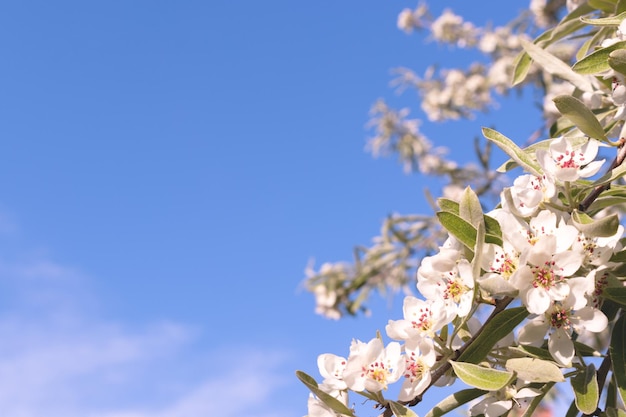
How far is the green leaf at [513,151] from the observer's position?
1.06 metres

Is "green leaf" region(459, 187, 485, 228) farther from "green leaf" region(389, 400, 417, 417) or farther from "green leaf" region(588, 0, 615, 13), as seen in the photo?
Result: "green leaf" region(588, 0, 615, 13)

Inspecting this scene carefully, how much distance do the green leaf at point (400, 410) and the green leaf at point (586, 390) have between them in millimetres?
264

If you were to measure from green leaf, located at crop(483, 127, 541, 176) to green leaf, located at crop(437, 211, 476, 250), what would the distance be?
0.16 meters

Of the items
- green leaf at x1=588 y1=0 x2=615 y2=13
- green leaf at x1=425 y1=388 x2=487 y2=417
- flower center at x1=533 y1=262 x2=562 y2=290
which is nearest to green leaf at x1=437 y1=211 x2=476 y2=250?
flower center at x1=533 y1=262 x2=562 y2=290

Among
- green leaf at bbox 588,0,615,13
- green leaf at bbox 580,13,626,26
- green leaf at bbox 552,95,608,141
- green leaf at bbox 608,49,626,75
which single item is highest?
green leaf at bbox 588,0,615,13

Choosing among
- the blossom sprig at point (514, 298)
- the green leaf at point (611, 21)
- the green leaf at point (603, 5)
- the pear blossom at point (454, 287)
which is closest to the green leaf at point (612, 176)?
the blossom sprig at point (514, 298)

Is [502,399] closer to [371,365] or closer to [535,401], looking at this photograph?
[535,401]

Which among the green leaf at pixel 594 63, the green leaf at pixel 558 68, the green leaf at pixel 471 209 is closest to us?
the green leaf at pixel 471 209

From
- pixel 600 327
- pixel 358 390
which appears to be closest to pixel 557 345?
pixel 600 327

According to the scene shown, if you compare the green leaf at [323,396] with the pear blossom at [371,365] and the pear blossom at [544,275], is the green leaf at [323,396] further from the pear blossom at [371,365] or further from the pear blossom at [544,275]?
the pear blossom at [544,275]

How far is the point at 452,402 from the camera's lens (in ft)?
3.33

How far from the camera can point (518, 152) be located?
108 centimetres

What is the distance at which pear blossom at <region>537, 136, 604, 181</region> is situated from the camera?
39.4 inches

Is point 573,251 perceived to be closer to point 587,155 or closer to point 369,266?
point 587,155
